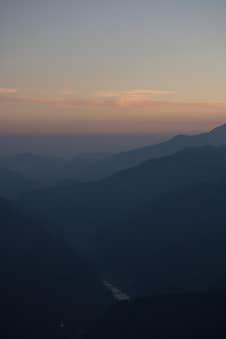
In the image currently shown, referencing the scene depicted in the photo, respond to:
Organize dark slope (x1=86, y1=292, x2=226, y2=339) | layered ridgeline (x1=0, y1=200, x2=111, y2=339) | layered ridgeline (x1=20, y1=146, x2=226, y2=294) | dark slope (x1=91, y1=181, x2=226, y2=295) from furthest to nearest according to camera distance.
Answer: layered ridgeline (x1=20, y1=146, x2=226, y2=294) < dark slope (x1=91, y1=181, x2=226, y2=295) < layered ridgeline (x1=0, y1=200, x2=111, y2=339) < dark slope (x1=86, y1=292, x2=226, y2=339)

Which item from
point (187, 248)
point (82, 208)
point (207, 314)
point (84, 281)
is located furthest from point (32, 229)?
point (207, 314)

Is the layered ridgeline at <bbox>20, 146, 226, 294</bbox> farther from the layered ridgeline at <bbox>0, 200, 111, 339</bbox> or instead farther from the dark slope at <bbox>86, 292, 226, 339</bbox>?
the dark slope at <bbox>86, 292, 226, 339</bbox>

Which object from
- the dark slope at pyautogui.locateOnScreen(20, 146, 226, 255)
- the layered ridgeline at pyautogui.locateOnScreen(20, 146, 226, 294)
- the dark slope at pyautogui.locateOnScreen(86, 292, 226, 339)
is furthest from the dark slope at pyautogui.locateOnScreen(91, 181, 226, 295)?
the dark slope at pyautogui.locateOnScreen(86, 292, 226, 339)

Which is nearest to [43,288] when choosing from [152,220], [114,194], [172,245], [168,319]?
[168,319]

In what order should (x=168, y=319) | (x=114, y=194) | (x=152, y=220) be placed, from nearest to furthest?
(x=168, y=319)
(x=152, y=220)
(x=114, y=194)

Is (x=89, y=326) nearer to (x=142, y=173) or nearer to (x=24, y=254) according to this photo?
(x=24, y=254)

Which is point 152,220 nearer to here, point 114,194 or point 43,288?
point 43,288
